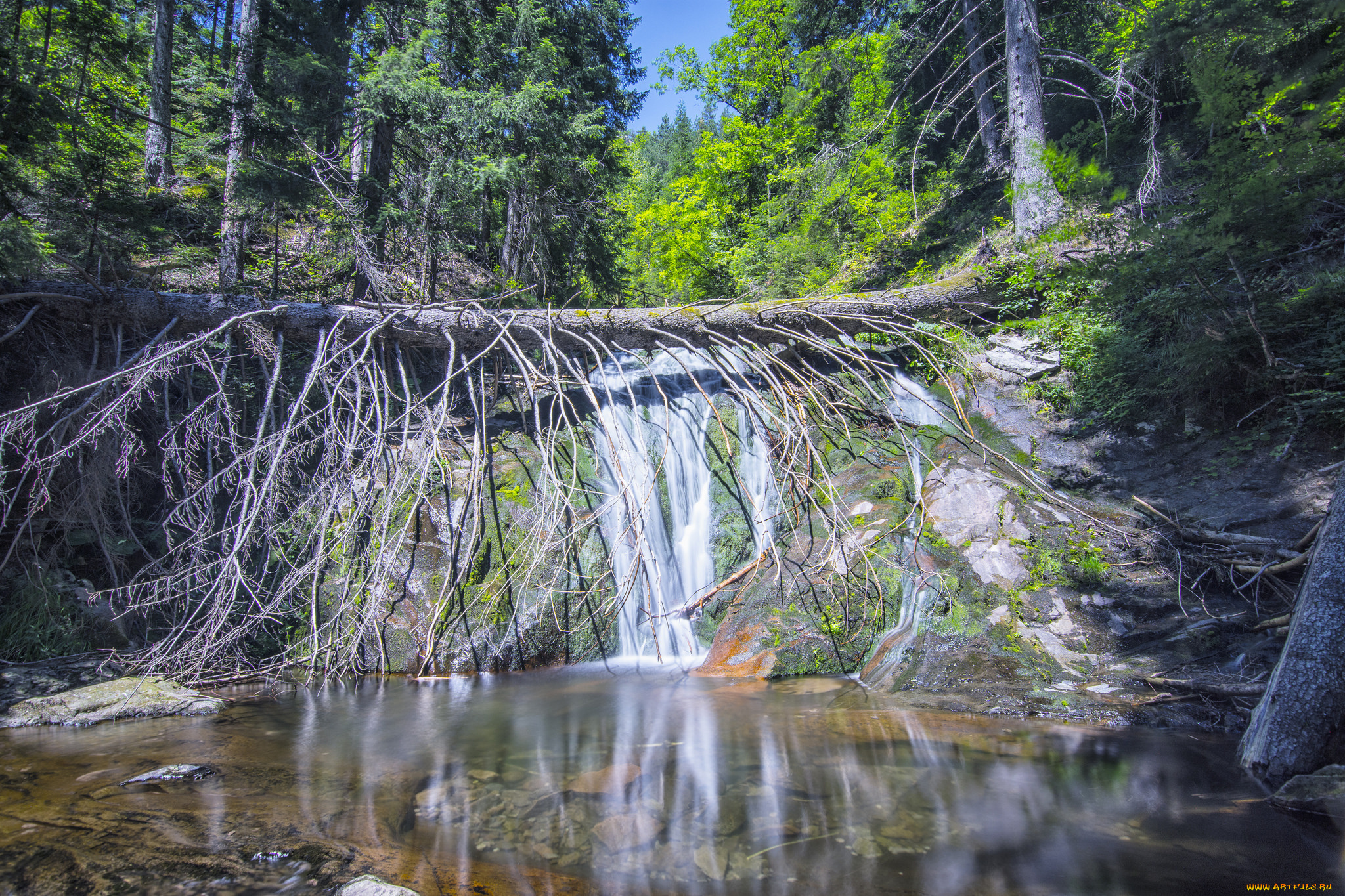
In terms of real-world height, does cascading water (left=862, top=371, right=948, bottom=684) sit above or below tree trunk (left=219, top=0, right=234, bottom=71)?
below

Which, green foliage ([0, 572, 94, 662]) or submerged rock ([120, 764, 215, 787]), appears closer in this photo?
submerged rock ([120, 764, 215, 787])

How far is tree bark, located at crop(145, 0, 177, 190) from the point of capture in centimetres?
1204

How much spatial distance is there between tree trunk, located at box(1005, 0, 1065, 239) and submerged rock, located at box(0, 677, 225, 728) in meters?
11.4

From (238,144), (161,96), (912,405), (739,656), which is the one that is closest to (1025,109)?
(912,405)

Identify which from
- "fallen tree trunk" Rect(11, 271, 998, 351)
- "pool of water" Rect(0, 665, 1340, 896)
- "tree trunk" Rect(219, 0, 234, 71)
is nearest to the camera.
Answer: "pool of water" Rect(0, 665, 1340, 896)

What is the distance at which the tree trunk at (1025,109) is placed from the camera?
8.70m

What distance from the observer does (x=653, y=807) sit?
3344 mm

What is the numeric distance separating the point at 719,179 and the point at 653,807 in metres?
16.2

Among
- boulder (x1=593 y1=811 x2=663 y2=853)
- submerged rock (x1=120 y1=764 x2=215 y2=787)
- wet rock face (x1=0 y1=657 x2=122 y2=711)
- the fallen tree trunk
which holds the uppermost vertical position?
the fallen tree trunk

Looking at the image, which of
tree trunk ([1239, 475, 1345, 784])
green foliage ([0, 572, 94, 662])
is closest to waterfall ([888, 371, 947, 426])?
tree trunk ([1239, 475, 1345, 784])

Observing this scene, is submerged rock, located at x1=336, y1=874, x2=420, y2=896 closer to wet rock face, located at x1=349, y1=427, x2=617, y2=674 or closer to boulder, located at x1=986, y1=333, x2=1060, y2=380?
wet rock face, located at x1=349, y1=427, x2=617, y2=674

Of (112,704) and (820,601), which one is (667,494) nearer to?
(820,601)

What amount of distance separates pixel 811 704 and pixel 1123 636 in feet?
8.25

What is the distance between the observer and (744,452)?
774 centimetres
